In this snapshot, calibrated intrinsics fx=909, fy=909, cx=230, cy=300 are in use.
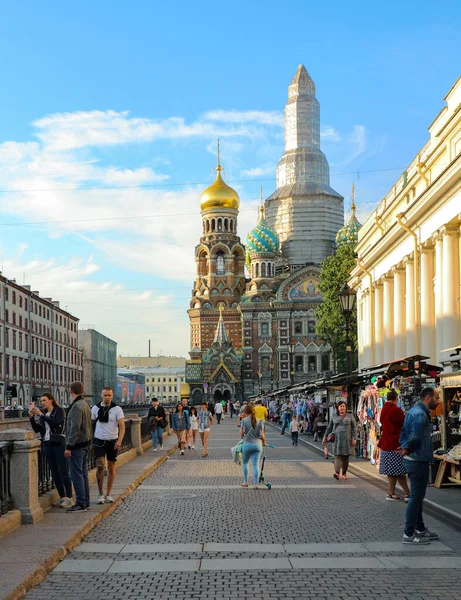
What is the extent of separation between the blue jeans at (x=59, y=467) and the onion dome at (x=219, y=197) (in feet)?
359

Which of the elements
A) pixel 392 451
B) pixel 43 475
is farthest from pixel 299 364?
pixel 43 475

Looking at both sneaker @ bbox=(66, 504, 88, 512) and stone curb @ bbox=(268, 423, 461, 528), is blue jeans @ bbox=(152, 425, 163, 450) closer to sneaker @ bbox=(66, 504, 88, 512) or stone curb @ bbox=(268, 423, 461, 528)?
stone curb @ bbox=(268, 423, 461, 528)

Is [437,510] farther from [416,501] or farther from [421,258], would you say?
[421,258]

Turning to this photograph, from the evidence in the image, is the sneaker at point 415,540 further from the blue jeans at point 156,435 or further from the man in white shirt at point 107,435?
the blue jeans at point 156,435

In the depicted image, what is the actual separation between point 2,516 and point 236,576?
10.8ft

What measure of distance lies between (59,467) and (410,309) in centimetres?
2330

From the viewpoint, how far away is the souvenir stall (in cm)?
1505

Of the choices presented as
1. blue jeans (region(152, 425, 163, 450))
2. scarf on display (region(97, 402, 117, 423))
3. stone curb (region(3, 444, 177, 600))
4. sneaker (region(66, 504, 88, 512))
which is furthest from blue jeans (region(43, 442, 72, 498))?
blue jeans (region(152, 425, 163, 450))

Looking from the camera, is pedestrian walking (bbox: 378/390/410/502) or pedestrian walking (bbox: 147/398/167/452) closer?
pedestrian walking (bbox: 378/390/410/502)

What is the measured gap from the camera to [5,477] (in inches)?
437

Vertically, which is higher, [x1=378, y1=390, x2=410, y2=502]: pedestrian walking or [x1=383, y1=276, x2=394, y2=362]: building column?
[x1=383, y1=276, x2=394, y2=362]: building column

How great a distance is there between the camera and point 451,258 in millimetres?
27062

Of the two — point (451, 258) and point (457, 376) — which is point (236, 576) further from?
point (451, 258)

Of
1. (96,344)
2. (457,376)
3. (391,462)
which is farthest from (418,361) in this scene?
(96,344)
